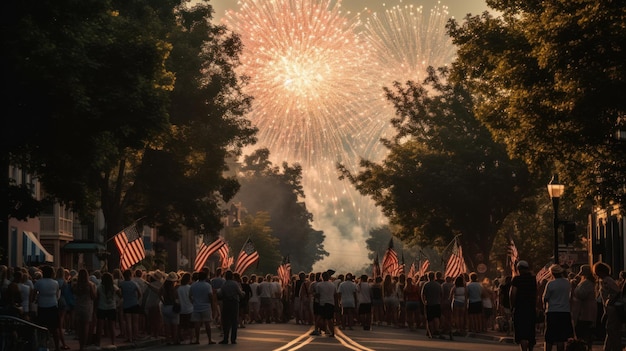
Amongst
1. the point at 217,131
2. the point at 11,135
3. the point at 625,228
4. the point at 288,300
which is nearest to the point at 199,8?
the point at 217,131

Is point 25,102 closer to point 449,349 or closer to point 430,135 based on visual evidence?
point 449,349

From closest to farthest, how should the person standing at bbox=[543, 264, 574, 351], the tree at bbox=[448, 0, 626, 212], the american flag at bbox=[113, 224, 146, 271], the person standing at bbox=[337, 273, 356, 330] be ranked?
the person standing at bbox=[543, 264, 574, 351]
the tree at bbox=[448, 0, 626, 212]
the american flag at bbox=[113, 224, 146, 271]
the person standing at bbox=[337, 273, 356, 330]

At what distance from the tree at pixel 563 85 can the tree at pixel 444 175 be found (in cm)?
2915

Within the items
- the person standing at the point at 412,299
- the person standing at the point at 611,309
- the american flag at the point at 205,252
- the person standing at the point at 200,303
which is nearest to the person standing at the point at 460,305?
the person standing at the point at 412,299

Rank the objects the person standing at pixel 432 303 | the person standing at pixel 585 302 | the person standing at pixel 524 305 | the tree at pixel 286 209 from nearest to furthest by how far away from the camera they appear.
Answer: the person standing at pixel 524 305, the person standing at pixel 585 302, the person standing at pixel 432 303, the tree at pixel 286 209

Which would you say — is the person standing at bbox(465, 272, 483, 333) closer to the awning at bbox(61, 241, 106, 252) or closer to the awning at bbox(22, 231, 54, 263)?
the awning at bbox(22, 231, 54, 263)

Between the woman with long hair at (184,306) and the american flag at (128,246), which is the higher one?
the american flag at (128,246)

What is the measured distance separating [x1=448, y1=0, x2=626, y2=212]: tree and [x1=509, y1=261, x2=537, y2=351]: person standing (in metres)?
5.94

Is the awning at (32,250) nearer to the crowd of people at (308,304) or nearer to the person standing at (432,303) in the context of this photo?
the crowd of people at (308,304)

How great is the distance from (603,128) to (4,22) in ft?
43.6

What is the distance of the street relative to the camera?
2852 cm

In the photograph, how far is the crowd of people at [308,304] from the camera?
2297 centimetres

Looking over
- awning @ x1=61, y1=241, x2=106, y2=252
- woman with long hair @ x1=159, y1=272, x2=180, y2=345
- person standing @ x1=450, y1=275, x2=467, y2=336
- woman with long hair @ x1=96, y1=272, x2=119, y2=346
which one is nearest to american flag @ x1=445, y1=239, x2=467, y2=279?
person standing @ x1=450, y1=275, x2=467, y2=336

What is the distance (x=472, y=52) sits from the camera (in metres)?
36.2
